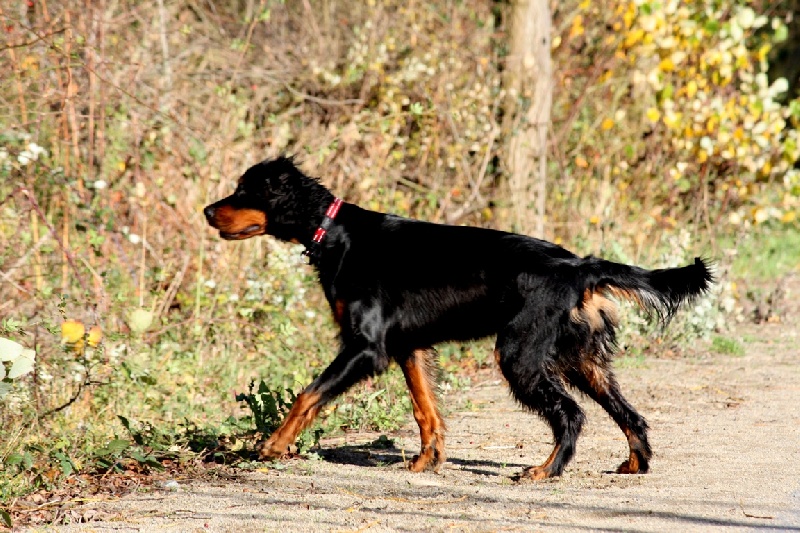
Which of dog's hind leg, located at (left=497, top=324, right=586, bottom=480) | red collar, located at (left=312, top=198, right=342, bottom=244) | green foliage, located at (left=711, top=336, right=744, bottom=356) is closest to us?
dog's hind leg, located at (left=497, top=324, right=586, bottom=480)

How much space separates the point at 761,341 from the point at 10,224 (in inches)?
226

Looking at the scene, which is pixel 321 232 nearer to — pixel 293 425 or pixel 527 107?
pixel 293 425

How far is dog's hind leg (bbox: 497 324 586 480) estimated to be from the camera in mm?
5082

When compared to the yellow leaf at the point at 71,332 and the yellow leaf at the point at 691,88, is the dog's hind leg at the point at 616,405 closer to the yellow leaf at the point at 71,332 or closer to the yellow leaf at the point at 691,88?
the yellow leaf at the point at 71,332

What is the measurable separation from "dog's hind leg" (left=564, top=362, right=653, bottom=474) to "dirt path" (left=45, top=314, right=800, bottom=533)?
104 mm

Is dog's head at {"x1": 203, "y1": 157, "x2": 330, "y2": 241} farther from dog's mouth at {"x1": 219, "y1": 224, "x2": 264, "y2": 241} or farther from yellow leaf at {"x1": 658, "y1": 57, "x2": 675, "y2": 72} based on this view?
yellow leaf at {"x1": 658, "y1": 57, "x2": 675, "y2": 72}

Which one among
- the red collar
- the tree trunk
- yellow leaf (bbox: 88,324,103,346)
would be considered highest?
the tree trunk

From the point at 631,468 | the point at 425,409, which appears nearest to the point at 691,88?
the point at 425,409

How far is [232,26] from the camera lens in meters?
11.1

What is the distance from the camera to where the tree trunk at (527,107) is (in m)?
9.92

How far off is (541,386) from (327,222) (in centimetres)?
145

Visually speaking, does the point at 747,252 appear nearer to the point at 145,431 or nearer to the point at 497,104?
the point at 497,104

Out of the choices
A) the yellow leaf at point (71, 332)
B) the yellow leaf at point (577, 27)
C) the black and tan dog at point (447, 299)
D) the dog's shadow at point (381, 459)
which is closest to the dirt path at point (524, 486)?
the dog's shadow at point (381, 459)

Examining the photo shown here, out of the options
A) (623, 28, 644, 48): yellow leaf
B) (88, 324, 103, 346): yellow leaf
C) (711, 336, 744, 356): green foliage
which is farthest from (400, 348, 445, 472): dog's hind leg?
(623, 28, 644, 48): yellow leaf
